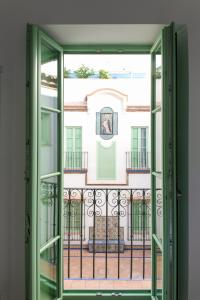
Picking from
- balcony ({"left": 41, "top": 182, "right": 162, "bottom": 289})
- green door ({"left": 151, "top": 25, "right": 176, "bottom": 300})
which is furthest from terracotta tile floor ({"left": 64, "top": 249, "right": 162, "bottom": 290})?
green door ({"left": 151, "top": 25, "right": 176, "bottom": 300})

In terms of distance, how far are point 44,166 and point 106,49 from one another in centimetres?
105

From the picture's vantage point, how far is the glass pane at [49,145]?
2381 mm

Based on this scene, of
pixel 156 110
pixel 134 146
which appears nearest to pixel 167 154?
pixel 156 110

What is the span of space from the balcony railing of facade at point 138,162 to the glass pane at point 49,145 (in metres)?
8.04

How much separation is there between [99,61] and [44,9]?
5.13 m

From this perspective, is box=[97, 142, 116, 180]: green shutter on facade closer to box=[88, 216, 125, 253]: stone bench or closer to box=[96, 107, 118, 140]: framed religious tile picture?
box=[96, 107, 118, 140]: framed religious tile picture

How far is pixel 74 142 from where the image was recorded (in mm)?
10727

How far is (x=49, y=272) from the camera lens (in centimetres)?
249

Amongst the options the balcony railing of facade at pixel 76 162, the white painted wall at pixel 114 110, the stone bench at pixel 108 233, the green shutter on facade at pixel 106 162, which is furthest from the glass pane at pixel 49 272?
the green shutter on facade at pixel 106 162

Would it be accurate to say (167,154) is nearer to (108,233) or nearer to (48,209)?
(48,209)

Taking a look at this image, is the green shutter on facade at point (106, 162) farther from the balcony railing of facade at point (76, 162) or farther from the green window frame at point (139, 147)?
the green window frame at point (139, 147)

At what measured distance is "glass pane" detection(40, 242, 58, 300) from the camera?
91.6 inches
